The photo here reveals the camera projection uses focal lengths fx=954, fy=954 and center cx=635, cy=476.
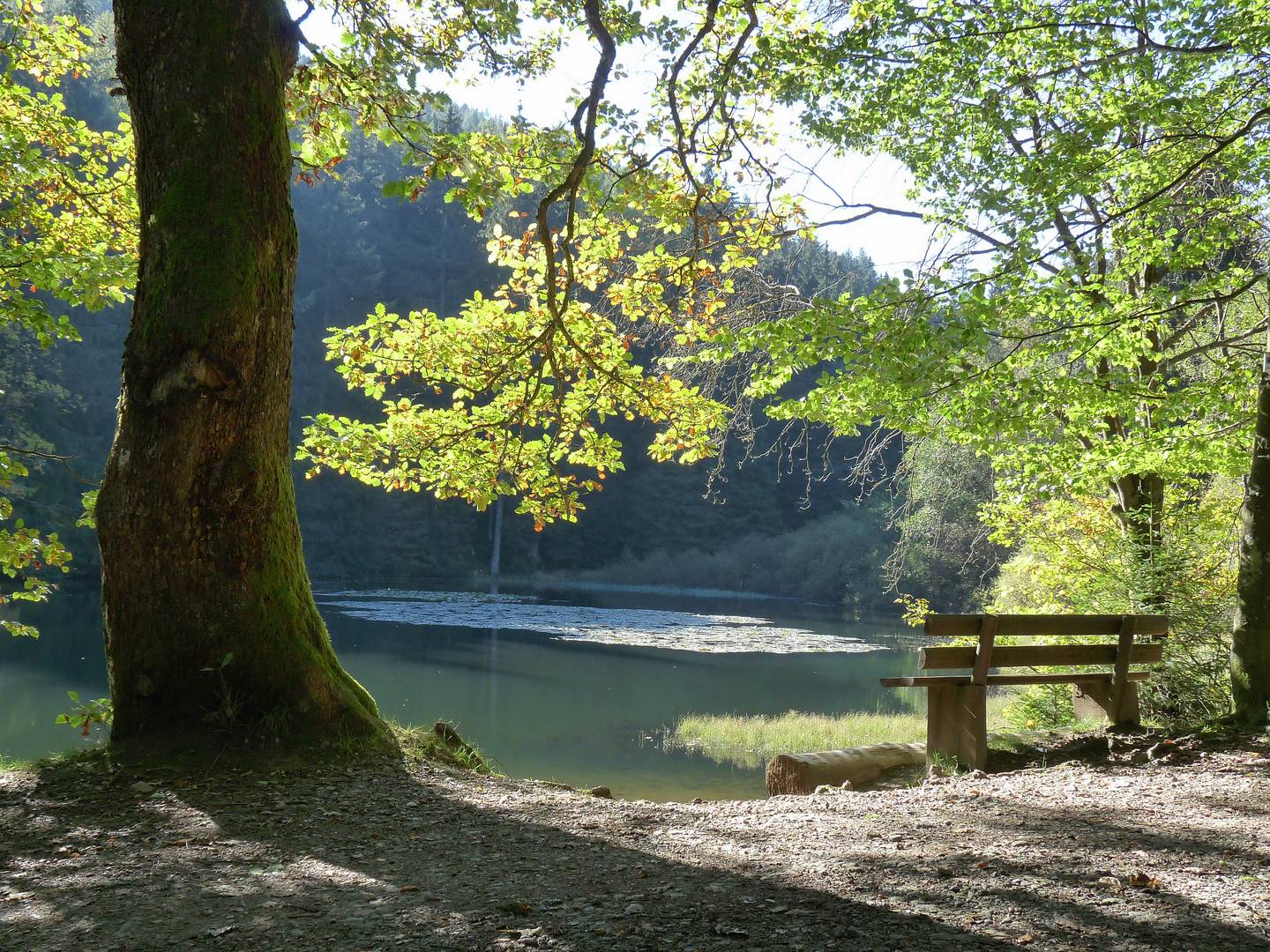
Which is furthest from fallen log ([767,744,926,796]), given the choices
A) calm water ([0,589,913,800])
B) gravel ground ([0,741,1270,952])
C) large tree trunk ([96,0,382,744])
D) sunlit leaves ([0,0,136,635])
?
sunlit leaves ([0,0,136,635])

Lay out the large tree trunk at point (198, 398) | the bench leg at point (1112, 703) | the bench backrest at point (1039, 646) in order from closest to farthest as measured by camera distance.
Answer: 1. the large tree trunk at point (198, 398)
2. the bench backrest at point (1039, 646)
3. the bench leg at point (1112, 703)

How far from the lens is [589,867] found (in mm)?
3627

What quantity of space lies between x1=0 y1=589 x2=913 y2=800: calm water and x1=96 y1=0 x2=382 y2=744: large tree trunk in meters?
3.69

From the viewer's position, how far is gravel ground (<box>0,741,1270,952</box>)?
2848 mm

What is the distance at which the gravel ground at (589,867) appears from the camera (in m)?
2.85

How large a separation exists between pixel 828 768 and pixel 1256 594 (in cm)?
330

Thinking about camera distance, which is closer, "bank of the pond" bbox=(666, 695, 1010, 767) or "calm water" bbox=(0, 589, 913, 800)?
"calm water" bbox=(0, 589, 913, 800)

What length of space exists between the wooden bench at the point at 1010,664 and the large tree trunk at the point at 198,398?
13.9 feet

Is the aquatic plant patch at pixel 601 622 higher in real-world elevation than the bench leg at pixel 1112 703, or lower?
lower

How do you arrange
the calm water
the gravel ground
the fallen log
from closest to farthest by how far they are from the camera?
the gravel ground
the fallen log
the calm water

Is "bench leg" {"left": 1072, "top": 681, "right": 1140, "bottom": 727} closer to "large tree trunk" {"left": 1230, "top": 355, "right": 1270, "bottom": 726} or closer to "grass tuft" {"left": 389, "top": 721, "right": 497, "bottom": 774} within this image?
"large tree trunk" {"left": 1230, "top": 355, "right": 1270, "bottom": 726}

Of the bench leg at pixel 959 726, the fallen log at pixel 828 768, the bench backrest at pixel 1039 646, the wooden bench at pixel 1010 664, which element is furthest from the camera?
the fallen log at pixel 828 768

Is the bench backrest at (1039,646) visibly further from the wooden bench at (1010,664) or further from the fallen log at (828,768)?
the fallen log at (828,768)

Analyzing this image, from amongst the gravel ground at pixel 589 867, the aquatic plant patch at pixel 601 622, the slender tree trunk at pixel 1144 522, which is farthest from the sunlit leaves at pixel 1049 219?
the aquatic plant patch at pixel 601 622
